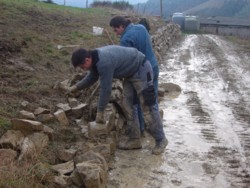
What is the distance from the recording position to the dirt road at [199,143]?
5.24 m

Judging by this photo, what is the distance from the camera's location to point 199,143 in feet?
21.6

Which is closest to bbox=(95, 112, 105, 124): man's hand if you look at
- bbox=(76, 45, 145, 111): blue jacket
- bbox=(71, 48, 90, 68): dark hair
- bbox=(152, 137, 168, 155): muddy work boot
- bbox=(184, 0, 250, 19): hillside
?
bbox=(76, 45, 145, 111): blue jacket

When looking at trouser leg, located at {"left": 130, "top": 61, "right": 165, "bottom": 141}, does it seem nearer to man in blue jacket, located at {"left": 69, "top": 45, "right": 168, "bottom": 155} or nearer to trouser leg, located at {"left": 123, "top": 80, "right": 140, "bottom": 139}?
man in blue jacket, located at {"left": 69, "top": 45, "right": 168, "bottom": 155}

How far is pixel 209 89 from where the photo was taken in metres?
10.6

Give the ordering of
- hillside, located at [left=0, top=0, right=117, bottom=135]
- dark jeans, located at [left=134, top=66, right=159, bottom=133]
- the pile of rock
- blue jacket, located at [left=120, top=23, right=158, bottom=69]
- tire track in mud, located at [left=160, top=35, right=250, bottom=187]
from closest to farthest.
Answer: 1. the pile of rock
2. tire track in mud, located at [left=160, top=35, right=250, bottom=187]
3. blue jacket, located at [left=120, top=23, right=158, bottom=69]
4. dark jeans, located at [left=134, top=66, right=159, bottom=133]
5. hillside, located at [left=0, top=0, right=117, bottom=135]

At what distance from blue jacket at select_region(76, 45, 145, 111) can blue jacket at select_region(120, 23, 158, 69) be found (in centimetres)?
43

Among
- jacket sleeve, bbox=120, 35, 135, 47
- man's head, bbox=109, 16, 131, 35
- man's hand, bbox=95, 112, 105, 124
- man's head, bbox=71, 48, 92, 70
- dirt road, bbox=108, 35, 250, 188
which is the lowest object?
dirt road, bbox=108, 35, 250, 188

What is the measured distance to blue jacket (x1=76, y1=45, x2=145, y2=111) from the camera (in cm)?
535

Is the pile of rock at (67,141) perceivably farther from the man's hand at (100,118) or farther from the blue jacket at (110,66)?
the blue jacket at (110,66)

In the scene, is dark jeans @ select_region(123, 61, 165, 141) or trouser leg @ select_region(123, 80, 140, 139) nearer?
dark jeans @ select_region(123, 61, 165, 141)

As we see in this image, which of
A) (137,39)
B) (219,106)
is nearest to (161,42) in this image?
(219,106)

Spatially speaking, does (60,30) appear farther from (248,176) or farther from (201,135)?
(248,176)

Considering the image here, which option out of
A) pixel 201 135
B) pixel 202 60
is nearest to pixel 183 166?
pixel 201 135

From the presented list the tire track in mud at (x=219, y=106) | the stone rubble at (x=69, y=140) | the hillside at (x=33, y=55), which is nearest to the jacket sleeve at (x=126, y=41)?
the stone rubble at (x=69, y=140)
